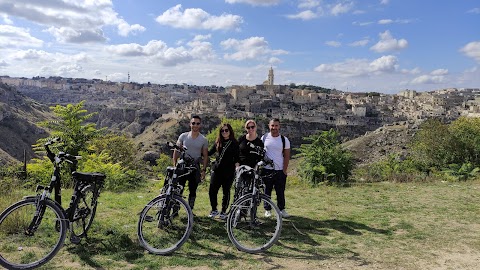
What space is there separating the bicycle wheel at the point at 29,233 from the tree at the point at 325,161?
388 inches

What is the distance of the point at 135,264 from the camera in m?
5.00

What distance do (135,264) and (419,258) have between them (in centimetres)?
420

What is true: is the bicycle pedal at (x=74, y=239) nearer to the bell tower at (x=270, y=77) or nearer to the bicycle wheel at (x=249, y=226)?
the bicycle wheel at (x=249, y=226)

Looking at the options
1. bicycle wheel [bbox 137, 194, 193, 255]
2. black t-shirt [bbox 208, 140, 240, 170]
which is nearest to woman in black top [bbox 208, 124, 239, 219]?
black t-shirt [bbox 208, 140, 240, 170]

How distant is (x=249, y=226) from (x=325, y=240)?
133cm

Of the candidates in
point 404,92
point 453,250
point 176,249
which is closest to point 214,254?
point 176,249

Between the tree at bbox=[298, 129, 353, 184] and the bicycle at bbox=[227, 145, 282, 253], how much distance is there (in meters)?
7.37

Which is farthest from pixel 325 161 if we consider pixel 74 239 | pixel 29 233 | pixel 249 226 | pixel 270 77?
pixel 270 77

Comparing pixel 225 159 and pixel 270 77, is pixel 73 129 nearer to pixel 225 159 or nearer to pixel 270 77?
pixel 225 159

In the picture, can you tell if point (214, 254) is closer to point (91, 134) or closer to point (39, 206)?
point (39, 206)

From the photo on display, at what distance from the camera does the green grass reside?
520 centimetres

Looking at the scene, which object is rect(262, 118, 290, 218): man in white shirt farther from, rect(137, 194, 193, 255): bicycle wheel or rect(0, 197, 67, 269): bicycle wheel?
rect(0, 197, 67, 269): bicycle wheel

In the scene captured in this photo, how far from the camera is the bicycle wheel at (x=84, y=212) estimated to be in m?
5.50

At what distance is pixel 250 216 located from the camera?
6.15m
